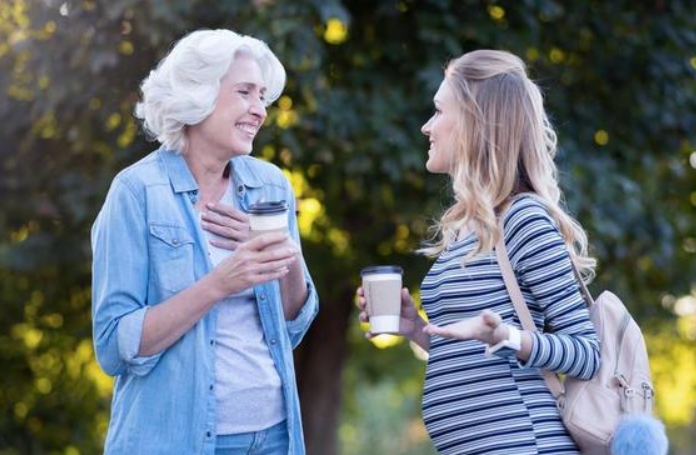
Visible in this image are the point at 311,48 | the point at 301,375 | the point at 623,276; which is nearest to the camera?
the point at 311,48

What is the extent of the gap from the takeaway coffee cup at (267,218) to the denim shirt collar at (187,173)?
0.90ft

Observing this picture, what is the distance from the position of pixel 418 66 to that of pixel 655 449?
156 inches

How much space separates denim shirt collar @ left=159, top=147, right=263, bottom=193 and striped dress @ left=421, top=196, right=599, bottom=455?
0.57 m

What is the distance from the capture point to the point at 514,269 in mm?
2844

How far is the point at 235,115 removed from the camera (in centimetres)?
302

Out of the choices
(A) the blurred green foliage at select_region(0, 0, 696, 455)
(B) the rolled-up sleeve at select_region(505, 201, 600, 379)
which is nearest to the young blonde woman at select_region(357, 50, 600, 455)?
(B) the rolled-up sleeve at select_region(505, 201, 600, 379)

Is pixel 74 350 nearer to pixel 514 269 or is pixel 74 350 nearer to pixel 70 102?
pixel 70 102

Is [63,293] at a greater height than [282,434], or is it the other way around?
[282,434]

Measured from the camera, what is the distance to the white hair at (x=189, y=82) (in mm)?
2980

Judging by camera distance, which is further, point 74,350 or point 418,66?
point 74,350

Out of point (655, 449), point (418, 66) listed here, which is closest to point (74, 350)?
point (418, 66)

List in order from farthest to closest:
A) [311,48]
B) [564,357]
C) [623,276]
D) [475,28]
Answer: [623,276] → [475,28] → [311,48] → [564,357]

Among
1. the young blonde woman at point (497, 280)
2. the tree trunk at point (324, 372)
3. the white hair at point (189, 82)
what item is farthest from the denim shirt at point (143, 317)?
the tree trunk at point (324, 372)

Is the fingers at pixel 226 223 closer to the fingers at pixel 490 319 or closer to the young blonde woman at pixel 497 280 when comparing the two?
the young blonde woman at pixel 497 280
